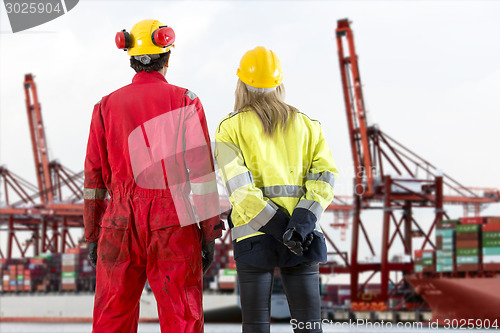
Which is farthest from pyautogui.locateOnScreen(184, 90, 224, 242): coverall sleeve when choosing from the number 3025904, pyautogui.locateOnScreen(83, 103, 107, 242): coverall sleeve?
the number 3025904

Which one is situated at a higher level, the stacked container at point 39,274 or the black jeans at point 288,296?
the black jeans at point 288,296

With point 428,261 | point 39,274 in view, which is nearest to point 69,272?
point 39,274

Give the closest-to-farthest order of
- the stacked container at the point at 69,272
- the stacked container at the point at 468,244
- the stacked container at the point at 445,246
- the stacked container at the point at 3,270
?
1. the stacked container at the point at 468,244
2. the stacked container at the point at 445,246
3. the stacked container at the point at 69,272
4. the stacked container at the point at 3,270

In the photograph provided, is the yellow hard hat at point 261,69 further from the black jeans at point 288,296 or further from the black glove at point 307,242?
the black jeans at point 288,296

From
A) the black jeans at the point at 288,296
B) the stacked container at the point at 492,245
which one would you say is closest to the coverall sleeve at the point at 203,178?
the black jeans at the point at 288,296

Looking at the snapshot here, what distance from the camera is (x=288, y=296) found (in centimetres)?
308

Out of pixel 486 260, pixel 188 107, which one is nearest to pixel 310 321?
pixel 188 107

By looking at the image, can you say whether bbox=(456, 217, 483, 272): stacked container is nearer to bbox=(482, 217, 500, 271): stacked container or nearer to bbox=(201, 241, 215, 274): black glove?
bbox=(482, 217, 500, 271): stacked container

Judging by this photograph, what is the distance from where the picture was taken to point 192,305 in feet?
10.0

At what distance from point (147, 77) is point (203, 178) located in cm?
59

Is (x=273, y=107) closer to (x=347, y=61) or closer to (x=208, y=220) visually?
(x=208, y=220)

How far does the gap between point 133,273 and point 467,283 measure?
61.9 ft

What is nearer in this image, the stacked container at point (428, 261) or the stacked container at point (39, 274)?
the stacked container at point (428, 261)

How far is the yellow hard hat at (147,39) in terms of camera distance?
3.24 meters
